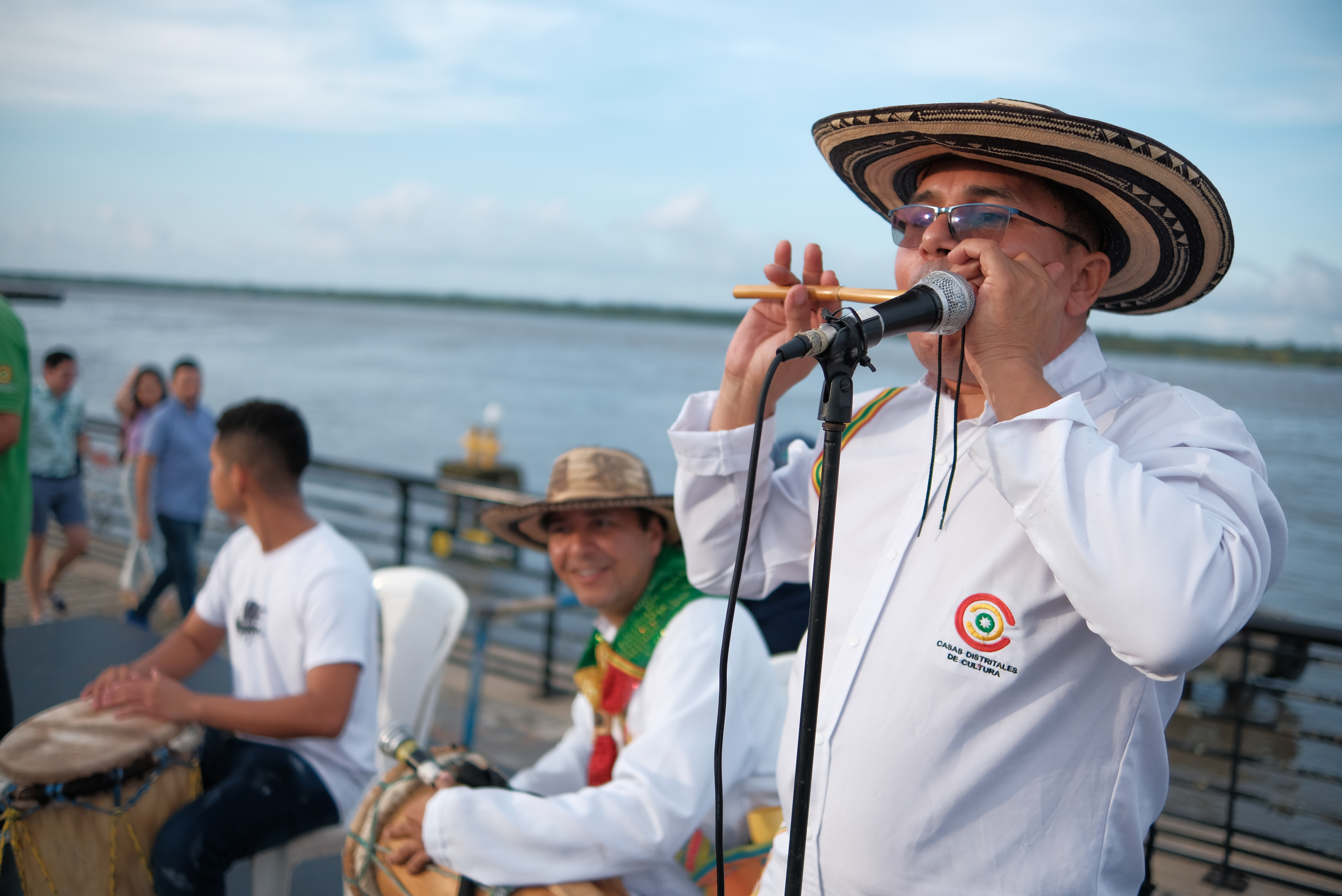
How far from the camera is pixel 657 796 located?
6.28 ft

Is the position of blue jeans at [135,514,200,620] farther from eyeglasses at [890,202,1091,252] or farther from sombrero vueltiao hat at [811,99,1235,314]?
eyeglasses at [890,202,1091,252]

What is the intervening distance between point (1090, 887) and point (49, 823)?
2286 millimetres

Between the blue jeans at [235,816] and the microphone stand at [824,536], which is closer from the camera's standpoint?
the microphone stand at [824,536]

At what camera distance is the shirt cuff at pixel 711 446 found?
1.55 metres

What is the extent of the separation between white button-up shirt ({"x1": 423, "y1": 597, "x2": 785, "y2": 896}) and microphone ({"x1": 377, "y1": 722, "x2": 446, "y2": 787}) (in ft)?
0.47

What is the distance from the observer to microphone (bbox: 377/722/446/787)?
79.1 inches

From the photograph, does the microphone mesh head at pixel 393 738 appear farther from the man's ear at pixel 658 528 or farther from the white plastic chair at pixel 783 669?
the white plastic chair at pixel 783 669

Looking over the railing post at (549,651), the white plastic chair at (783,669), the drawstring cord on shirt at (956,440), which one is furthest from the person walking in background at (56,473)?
the drawstring cord on shirt at (956,440)

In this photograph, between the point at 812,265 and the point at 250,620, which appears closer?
the point at 812,265

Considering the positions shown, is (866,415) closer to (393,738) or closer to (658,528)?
(658,528)

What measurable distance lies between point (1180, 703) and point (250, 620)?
407cm

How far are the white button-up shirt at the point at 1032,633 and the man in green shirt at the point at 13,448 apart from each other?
2974 mm

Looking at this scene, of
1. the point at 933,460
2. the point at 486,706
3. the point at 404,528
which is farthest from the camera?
the point at 404,528

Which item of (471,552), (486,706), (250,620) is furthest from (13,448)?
(471,552)
